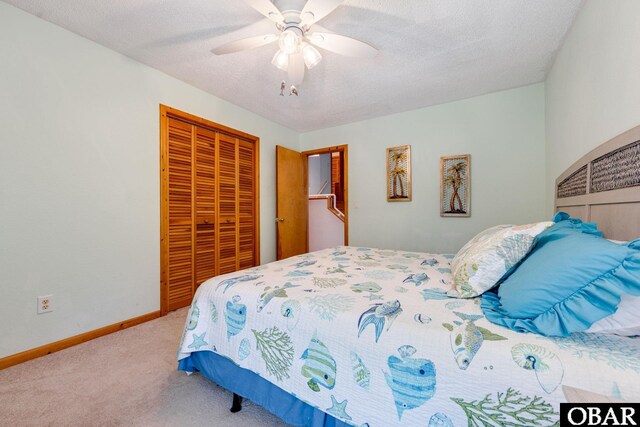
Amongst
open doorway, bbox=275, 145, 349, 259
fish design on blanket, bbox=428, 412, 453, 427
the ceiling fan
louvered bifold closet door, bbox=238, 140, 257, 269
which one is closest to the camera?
fish design on blanket, bbox=428, 412, 453, 427

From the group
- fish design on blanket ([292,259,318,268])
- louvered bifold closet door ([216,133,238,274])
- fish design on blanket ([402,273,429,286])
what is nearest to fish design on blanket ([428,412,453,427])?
fish design on blanket ([402,273,429,286])

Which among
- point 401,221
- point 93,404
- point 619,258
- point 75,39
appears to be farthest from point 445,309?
point 75,39

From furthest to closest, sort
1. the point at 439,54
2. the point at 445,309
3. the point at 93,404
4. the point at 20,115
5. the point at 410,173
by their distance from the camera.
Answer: the point at 410,173 < the point at 439,54 < the point at 20,115 < the point at 93,404 < the point at 445,309

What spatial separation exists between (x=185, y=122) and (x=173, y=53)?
72cm

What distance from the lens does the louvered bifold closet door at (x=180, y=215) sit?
268 centimetres

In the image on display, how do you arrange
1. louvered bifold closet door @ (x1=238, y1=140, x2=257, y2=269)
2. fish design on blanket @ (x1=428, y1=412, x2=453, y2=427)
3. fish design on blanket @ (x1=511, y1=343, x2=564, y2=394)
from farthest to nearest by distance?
louvered bifold closet door @ (x1=238, y1=140, x2=257, y2=269), fish design on blanket @ (x1=428, y1=412, x2=453, y2=427), fish design on blanket @ (x1=511, y1=343, x2=564, y2=394)

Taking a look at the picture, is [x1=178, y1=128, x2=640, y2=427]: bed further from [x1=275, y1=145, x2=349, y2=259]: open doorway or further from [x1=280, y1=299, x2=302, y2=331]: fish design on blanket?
[x1=275, y1=145, x2=349, y2=259]: open doorway

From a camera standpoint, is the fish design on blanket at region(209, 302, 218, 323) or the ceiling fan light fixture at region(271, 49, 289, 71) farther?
the ceiling fan light fixture at region(271, 49, 289, 71)

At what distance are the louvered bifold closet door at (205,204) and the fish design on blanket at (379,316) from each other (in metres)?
2.47

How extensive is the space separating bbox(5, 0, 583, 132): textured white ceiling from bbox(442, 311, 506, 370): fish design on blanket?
1.95 meters

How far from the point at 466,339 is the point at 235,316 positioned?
1.01m

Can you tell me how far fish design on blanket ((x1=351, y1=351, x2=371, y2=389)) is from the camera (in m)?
0.93

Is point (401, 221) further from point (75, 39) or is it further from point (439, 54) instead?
point (75, 39)

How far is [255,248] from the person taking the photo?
3.65 metres
